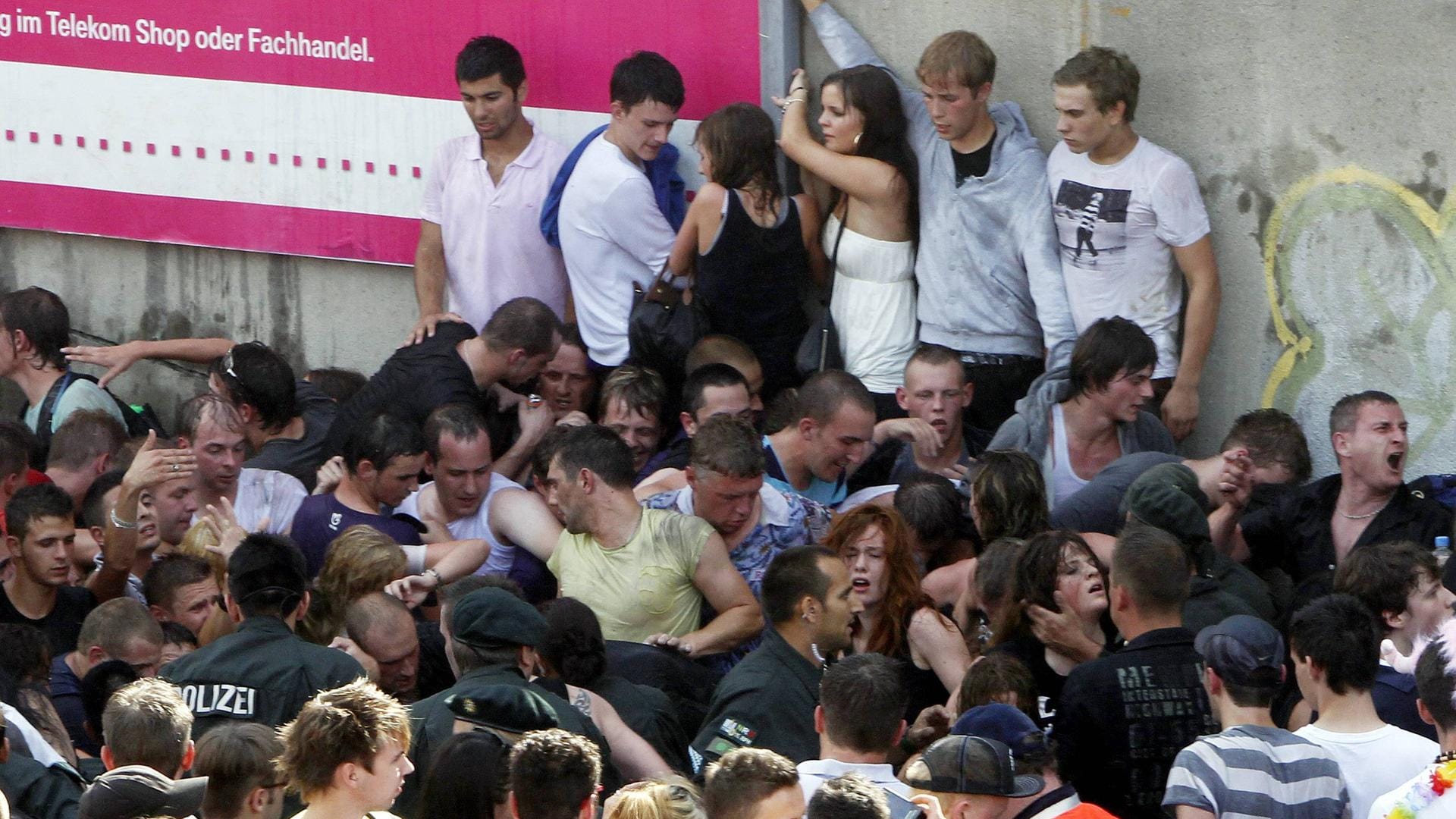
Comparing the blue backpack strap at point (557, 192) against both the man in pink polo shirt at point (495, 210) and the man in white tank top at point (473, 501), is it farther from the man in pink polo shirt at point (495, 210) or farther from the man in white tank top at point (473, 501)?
the man in white tank top at point (473, 501)

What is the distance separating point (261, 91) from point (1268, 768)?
683 cm

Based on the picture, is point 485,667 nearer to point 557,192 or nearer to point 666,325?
point 666,325

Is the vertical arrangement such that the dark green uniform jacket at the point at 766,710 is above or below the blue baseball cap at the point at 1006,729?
below

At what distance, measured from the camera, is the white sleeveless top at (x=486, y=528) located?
7.77m

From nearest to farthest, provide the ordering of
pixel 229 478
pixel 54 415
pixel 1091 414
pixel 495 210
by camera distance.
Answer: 1. pixel 1091 414
2. pixel 229 478
3. pixel 54 415
4. pixel 495 210

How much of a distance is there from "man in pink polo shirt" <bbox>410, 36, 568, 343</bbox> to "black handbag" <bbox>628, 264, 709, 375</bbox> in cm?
89

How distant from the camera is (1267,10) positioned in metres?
7.89

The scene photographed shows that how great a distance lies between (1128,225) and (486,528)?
109 inches

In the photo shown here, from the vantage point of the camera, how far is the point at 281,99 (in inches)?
403

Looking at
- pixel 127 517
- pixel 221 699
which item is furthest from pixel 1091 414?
pixel 127 517

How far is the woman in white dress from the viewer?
8.42 meters

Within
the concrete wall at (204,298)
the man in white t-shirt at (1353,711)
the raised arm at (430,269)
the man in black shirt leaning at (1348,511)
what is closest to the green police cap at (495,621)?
the man in white t-shirt at (1353,711)

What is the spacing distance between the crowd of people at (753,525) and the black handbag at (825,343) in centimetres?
2

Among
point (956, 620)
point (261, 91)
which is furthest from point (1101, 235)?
point (261, 91)
